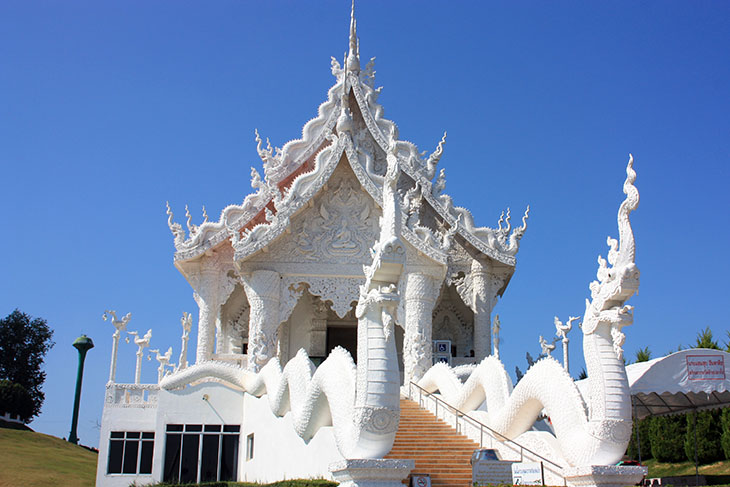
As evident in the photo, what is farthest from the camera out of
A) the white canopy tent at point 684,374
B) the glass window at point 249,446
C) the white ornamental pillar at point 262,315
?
the white ornamental pillar at point 262,315

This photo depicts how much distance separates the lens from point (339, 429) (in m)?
8.54

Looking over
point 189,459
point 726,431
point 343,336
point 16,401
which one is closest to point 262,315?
point 189,459

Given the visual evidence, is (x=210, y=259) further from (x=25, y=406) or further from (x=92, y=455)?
(x=25, y=406)

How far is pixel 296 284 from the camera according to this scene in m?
16.3

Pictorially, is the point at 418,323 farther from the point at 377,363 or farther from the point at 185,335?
the point at 377,363

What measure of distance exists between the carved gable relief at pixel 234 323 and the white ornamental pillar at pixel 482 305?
590 centimetres

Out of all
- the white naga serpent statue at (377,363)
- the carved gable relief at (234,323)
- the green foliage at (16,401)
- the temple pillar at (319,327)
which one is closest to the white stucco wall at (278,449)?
the white naga serpent statue at (377,363)

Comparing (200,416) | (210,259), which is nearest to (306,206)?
(210,259)

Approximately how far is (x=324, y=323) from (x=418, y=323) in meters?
3.85

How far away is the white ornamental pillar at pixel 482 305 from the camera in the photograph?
57.3 ft

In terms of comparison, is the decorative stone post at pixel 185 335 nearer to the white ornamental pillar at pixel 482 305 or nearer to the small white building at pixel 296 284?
the small white building at pixel 296 284

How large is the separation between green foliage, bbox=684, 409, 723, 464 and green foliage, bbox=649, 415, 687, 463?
3.96 feet

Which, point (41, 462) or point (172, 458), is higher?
point (41, 462)

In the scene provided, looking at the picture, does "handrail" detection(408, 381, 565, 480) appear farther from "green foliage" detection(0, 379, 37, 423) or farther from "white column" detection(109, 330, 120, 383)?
"green foliage" detection(0, 379, 37, 423)
